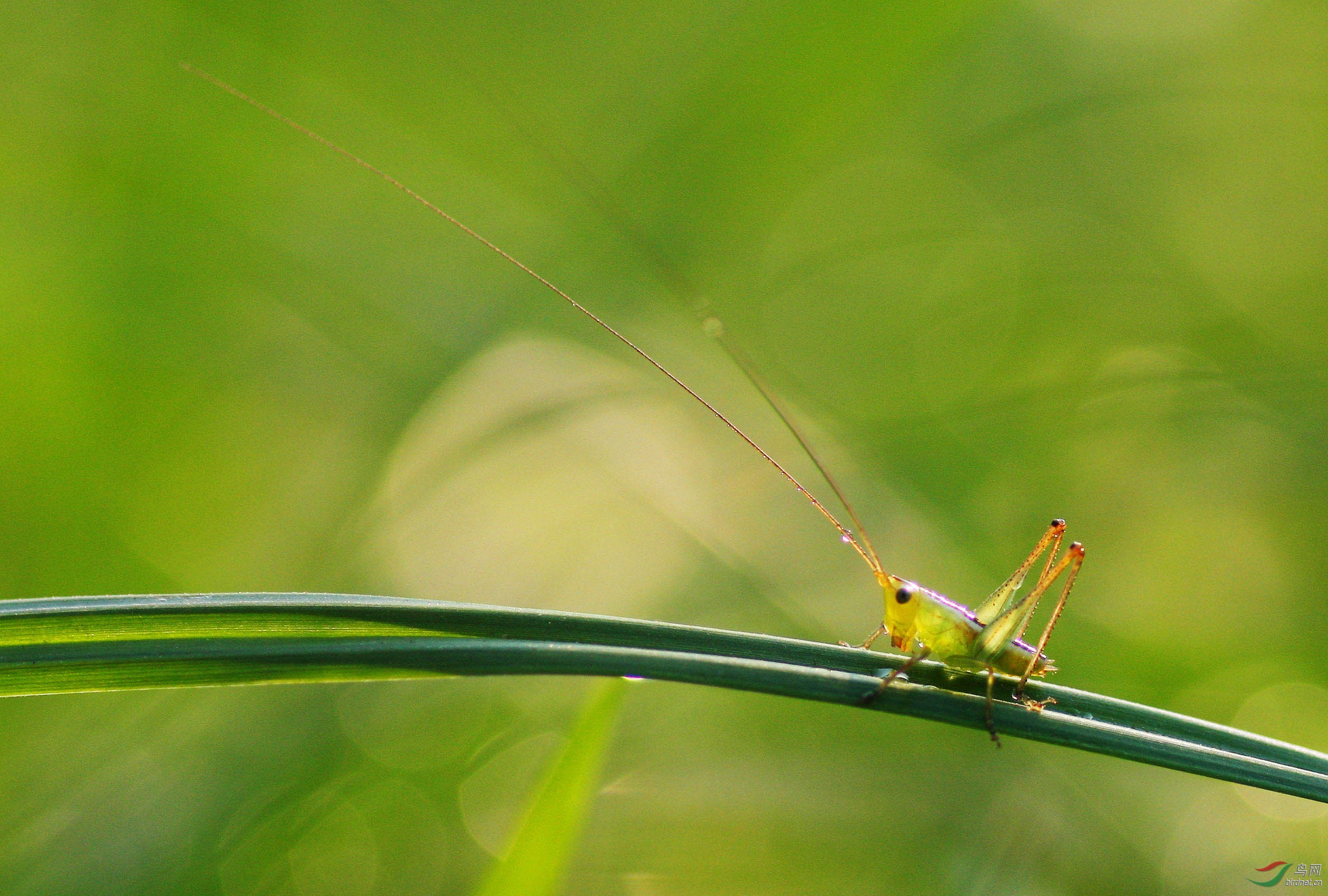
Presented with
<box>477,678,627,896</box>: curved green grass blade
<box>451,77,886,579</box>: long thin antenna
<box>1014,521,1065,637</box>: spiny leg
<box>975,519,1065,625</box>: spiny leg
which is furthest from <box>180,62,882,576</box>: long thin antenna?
<box>451,77,886,579</box>: long thin antenna

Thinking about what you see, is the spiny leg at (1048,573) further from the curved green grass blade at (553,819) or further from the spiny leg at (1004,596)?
the curved green grass blade at (553,819)

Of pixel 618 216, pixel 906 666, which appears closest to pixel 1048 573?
pixel 906 666

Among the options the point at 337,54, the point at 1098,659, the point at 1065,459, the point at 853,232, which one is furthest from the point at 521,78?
the point at 1098,659

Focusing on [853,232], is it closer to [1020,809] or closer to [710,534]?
[710,534]

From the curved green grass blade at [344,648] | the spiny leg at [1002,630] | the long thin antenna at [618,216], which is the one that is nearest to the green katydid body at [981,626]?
the spiny leg at [1002,630]

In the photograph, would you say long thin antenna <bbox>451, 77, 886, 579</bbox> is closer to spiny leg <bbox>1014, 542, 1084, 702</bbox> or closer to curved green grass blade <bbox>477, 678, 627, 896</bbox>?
spiny leg <bbox>1014, 542, 1084, 702</bbox>

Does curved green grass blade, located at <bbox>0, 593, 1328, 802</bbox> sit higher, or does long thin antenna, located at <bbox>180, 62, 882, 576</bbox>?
long thin antenna, located at <bbox>180, 62, 882, 576</bbox>
